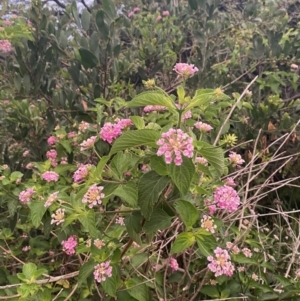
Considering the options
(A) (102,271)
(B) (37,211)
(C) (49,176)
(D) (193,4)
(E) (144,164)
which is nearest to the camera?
(A) (102,271)

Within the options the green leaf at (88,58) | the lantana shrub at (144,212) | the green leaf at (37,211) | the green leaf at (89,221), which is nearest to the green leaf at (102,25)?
the green leaf at (88,58)

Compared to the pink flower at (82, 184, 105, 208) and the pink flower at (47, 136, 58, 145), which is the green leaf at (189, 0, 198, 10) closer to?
the pink flower at (47, 136, 58, 145)

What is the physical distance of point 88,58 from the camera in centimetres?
191

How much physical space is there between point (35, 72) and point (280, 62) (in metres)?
1.60

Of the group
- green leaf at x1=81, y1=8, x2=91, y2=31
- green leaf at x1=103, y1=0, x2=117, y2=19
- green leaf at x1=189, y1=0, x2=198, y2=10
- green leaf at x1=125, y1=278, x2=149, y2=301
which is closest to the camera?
green leaf at x1=125, y1=278, x2=149, y2=301

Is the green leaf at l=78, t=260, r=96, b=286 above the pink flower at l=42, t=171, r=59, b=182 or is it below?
below

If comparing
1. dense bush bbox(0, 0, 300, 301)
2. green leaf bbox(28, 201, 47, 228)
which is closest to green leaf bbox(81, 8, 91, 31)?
dense bush bbox(0, 0, 300, 301)

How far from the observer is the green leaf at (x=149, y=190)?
0.90m

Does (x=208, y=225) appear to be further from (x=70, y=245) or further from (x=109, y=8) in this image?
A: (x=109, y=8)

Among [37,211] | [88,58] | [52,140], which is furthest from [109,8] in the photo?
[37,211]

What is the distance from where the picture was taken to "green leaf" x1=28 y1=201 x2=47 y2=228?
1.13m

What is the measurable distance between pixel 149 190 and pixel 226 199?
268 mm

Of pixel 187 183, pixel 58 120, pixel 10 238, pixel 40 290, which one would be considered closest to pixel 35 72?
pixel 58 120

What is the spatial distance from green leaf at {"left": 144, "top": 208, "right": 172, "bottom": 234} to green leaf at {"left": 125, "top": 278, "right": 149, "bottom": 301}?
11.8 inches
